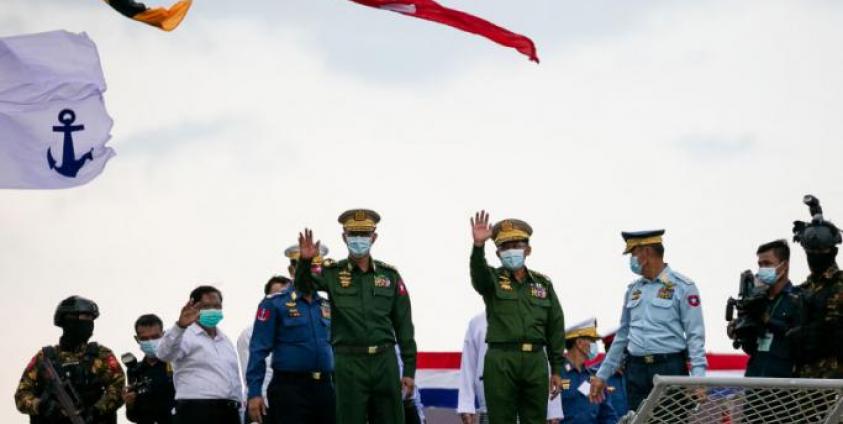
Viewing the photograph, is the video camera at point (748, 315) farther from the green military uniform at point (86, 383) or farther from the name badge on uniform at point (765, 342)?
the green military uniform at point (86, 383)

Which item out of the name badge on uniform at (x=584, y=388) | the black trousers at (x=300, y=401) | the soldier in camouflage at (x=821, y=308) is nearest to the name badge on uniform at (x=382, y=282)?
the black trousers at (x=300, y=401)

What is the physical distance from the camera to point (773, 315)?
13469 millimetres

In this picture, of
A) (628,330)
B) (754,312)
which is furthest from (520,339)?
(754,312)

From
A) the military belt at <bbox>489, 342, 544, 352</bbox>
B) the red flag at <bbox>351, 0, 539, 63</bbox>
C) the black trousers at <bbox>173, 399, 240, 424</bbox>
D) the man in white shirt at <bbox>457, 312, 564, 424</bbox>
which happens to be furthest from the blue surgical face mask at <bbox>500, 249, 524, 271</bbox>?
the red flag at <bbox>351, 0, 539, 63</bbox>

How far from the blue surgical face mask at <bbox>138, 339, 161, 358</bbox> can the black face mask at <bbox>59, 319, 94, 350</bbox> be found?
73.0 inches

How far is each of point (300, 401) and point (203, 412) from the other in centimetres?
177

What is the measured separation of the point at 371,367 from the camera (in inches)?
522

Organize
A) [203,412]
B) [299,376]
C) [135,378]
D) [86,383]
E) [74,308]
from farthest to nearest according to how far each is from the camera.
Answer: [135,378]
[74,308]
[86,383]
[203,412]
[299,376]

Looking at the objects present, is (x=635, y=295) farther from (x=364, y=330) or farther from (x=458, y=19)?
(x=458, y=19)

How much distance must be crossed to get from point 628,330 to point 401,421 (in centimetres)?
226

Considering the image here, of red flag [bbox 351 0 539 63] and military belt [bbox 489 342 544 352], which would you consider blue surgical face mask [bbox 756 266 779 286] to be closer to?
military belt [bbox 489 342 544 352]

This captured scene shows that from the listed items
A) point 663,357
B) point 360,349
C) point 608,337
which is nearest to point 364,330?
point 360,349

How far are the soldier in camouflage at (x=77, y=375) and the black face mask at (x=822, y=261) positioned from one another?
22.5 ft

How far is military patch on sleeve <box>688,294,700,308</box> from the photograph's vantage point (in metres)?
13.6
